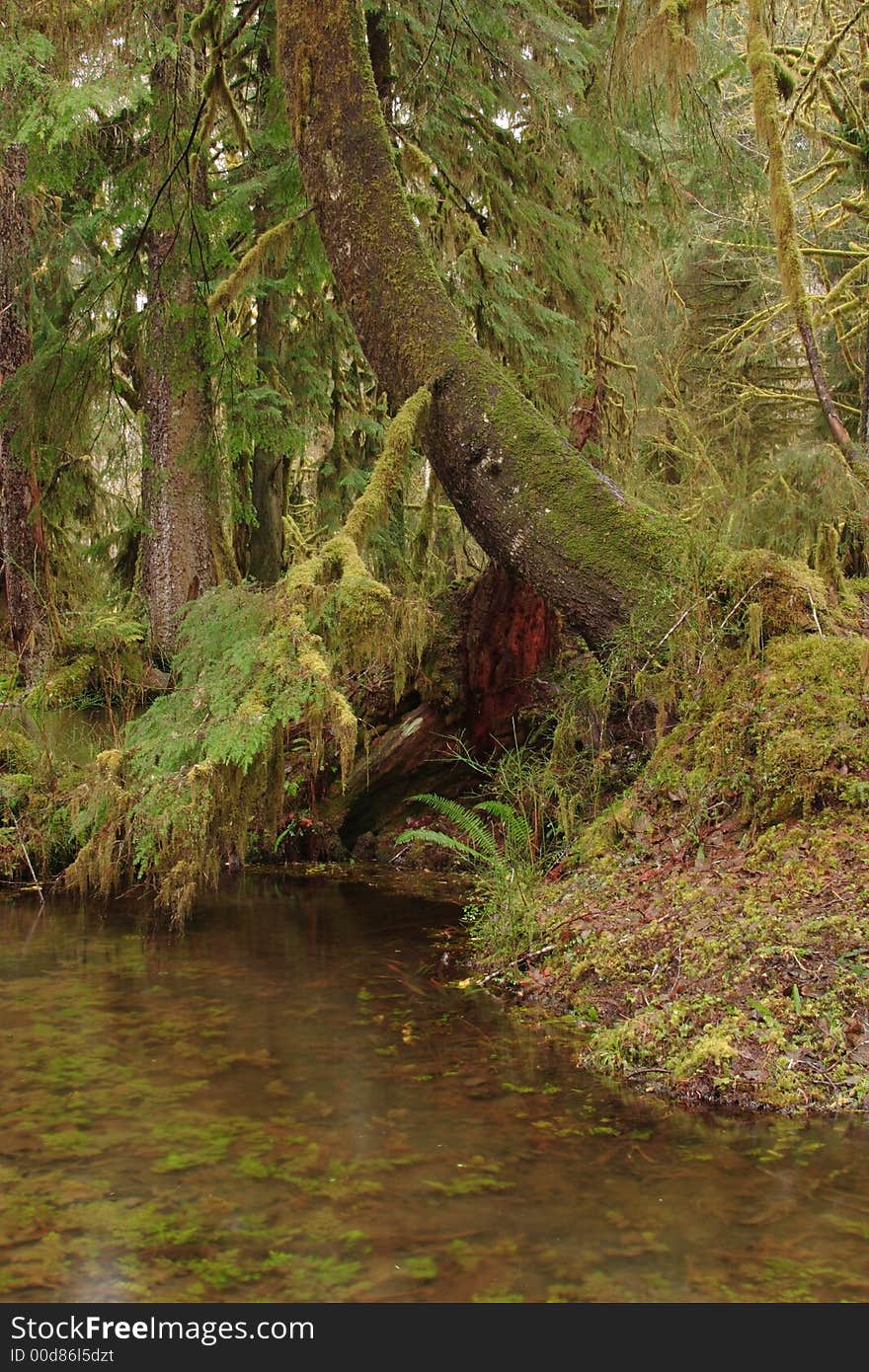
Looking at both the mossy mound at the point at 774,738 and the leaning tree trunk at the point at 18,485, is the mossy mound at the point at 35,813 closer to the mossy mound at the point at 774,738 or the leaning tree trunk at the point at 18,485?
the leaning tree trunk at the point at 18,485

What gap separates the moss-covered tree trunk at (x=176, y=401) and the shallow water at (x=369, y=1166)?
4600 millimetres

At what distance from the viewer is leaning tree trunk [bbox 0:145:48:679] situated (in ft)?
33.5

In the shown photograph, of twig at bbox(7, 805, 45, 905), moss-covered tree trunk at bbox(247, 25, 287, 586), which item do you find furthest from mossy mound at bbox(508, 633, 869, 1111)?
twig at bbox(7, 805, 45, 905)

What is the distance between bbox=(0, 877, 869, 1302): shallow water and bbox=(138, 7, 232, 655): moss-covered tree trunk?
4.60 metres

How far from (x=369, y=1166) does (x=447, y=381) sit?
495 centimetres

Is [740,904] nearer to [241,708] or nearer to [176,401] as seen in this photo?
[241,708]

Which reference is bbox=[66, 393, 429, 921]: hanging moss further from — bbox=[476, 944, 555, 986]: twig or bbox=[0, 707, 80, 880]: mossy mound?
bbox=[476, 944, 555, 986]: twig

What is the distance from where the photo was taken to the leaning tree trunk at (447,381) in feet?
22.4

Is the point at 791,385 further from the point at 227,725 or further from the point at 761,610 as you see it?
the point at 227,725

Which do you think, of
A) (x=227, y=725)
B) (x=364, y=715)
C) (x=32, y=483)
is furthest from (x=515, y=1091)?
(x=32, y=483)

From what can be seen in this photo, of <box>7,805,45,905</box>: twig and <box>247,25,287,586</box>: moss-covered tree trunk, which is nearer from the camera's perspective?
<box>7,805,45,905</box>: twig

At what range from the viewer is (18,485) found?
429 inches

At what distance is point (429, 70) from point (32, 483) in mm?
5325

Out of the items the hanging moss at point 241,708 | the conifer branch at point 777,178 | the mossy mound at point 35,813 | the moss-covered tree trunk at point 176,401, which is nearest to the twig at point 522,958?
the hanging moss at point 241,708
